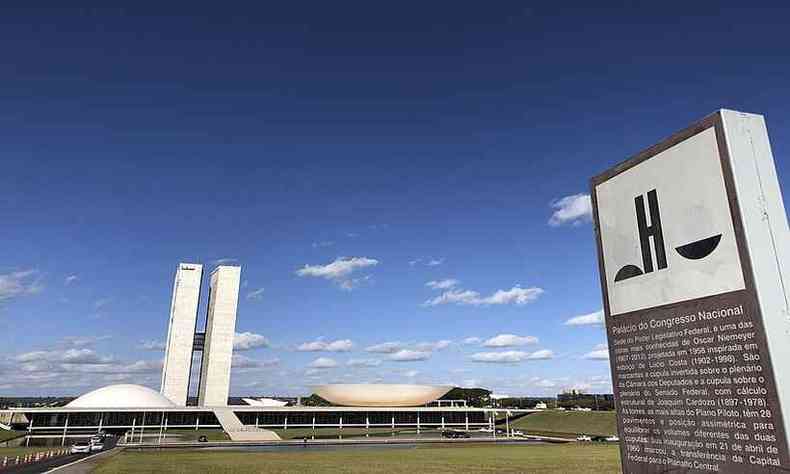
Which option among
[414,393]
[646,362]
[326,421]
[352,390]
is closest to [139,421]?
[326,421]

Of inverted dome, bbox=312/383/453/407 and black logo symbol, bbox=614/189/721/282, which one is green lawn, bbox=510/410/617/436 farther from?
black logo symbol, bbox=614/189/721/282

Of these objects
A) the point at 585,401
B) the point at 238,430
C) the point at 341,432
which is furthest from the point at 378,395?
the point at 585,401

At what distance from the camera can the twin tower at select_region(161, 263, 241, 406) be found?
88312mm

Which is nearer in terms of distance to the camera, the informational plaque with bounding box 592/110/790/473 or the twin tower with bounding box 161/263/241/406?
the informational plaque with bounding box 592/110/790/473

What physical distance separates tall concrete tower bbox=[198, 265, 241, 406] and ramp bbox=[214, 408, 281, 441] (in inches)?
339

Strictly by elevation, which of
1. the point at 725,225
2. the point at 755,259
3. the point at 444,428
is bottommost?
the point at 444,428

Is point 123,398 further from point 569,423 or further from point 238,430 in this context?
point 569,423

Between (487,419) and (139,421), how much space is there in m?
55.1

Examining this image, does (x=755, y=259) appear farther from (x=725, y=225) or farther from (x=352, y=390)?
(x=352, y=390)

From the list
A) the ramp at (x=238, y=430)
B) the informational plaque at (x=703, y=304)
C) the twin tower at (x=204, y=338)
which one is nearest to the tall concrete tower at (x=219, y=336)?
the twin tower at (x=204, y=338)

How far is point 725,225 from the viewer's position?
4844mm

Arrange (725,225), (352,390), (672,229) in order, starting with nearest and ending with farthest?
(725,225) < (672,229) < (352,390)

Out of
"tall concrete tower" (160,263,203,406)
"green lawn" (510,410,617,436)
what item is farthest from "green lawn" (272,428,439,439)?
"tall concrete tower" (160,263,203,406)

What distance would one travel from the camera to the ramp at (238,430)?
6450 centimetres
